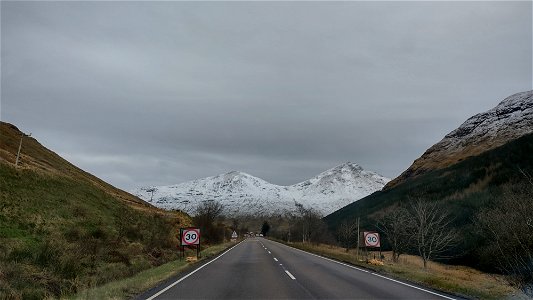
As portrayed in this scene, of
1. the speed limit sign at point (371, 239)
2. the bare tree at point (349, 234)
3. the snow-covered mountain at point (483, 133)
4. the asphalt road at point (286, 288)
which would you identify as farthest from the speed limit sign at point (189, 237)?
the snow-covered mountain at point (483, 133)

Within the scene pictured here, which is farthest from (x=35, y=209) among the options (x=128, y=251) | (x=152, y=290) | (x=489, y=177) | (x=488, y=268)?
(x=489, y=177)

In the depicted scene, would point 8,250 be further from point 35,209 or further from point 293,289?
point 293,289

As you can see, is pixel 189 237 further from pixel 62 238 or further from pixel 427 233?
pixel 427 233

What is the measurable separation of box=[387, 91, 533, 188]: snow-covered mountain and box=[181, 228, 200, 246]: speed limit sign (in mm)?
125848

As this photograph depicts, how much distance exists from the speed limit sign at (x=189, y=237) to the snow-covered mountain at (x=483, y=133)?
126 meters

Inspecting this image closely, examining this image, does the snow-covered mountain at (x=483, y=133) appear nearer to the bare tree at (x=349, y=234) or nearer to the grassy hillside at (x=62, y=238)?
the bare tree at (x=349, y=234)

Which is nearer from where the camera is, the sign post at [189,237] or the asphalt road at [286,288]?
the asphalt road at [286,288]

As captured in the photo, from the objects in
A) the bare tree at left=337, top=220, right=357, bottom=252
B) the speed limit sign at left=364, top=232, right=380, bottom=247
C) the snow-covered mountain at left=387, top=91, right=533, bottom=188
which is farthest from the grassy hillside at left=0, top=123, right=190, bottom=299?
the snow-covered mountain at left=387, top=91, right=533, bottom=188

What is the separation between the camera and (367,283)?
16.2m

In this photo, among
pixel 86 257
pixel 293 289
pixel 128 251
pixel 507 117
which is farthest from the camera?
pixel 507 117

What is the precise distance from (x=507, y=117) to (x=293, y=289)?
561 feet

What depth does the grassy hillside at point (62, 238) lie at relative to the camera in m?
16.9

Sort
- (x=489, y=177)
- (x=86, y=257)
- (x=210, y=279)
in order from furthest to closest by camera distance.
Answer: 1. (x=489, y=177)
2. (x=86, y=257)
3. (x=210, y=279)

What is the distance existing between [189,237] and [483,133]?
158 m
